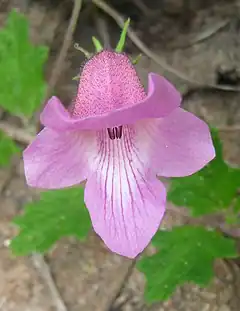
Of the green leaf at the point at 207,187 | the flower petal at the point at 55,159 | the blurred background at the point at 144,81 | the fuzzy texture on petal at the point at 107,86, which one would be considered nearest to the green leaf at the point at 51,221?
the blurred background at the point at 144,81

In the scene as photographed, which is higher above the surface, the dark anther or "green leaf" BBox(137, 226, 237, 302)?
the dark anther

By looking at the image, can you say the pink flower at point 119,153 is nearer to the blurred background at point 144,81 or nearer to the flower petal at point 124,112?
the flower petal at point 124,112

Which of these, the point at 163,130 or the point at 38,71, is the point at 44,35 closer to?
the point at 38,71

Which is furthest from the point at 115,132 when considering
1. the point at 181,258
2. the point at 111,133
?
the point at 181,258

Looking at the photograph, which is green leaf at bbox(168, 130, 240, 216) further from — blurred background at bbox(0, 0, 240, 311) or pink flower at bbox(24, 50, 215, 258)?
pink flower at bbox(24, 50, 215, 258)

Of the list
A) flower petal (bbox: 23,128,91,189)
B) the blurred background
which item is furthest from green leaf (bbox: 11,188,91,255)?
flower petal (bbox: 23,128,91,189)

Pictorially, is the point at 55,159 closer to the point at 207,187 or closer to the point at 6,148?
the point at 207,187
